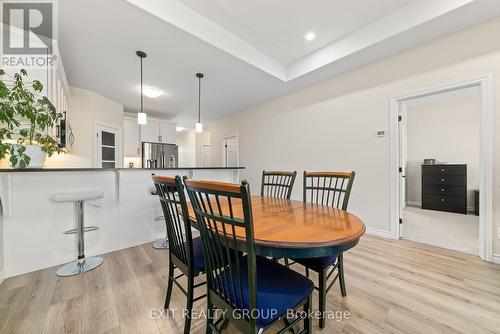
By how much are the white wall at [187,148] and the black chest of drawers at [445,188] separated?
21.8 ft

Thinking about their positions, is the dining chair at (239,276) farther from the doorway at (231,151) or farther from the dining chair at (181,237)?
the doorway at (231,151)

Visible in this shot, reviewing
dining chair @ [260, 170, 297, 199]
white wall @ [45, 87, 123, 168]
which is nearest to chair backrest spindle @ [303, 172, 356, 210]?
dining chair @ [260, 170, 297, 199]

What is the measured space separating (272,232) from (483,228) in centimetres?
274

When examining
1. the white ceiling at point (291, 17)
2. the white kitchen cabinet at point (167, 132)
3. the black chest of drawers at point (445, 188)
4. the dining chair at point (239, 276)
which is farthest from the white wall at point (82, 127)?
the black chest of drawers at point (445, 188)

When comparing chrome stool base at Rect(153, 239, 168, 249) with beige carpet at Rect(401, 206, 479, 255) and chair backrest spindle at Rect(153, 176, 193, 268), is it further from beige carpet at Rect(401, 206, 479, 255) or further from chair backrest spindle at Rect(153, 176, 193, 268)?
beige carpet at Rect(401, 206, 479, 255)

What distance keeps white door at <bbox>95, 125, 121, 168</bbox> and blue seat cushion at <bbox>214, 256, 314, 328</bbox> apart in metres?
4.20

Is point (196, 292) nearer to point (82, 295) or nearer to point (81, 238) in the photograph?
point (82, 295)

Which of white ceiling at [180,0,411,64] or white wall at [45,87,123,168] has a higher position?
white ceiling at [180,0,411,64]

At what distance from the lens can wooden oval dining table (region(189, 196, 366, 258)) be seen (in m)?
0.84

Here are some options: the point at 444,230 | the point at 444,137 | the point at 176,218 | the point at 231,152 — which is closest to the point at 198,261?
the point at 176,218

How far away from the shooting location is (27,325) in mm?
1347

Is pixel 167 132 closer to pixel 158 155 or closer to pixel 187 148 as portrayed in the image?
pixel 158 155

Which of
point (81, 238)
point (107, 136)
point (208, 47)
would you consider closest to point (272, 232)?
point (81, 238)

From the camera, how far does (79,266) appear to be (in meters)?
2.09
